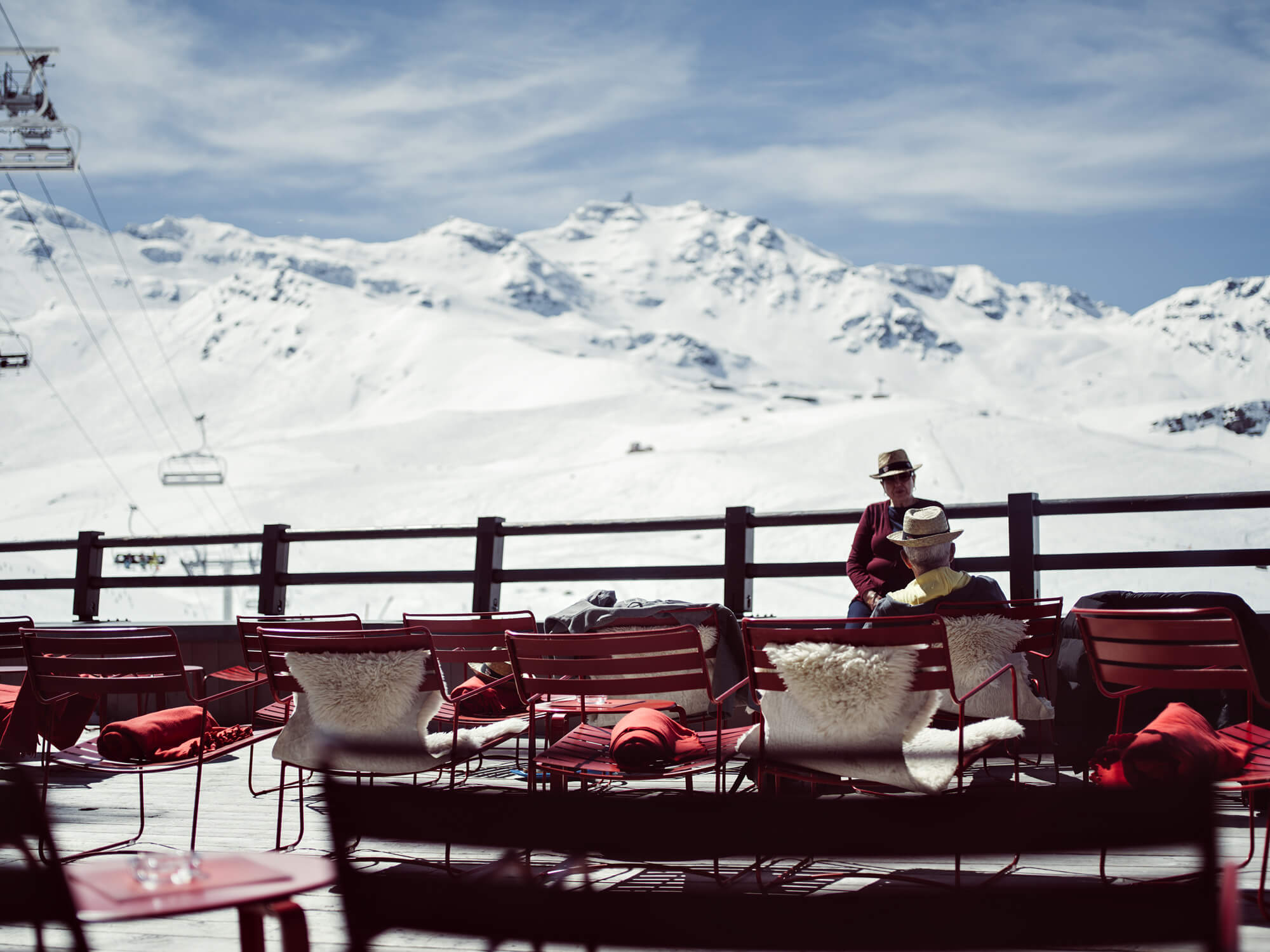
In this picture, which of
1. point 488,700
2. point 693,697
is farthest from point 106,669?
point 693,697

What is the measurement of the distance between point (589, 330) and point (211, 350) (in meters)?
66.5

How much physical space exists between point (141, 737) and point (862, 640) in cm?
249

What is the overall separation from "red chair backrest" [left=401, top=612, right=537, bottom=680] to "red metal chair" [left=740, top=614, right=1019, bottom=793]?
5.18 ft

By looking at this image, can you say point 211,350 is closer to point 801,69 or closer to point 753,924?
point 801,69

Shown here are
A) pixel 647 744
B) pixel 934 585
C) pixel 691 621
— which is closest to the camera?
pixel 647 744

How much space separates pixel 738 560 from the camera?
6.23 meters

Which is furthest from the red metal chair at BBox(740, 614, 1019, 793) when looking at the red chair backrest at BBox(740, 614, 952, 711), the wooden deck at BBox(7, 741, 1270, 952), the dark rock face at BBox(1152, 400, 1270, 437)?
the dark rock face at BBox(1152, 400, 1270, 437)

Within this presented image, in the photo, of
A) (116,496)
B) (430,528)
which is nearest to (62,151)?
(430,528)

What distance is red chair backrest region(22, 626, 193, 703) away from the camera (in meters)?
3.81

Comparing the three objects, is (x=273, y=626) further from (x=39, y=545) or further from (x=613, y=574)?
(x=39, y=545)

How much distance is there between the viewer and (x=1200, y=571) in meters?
28.8

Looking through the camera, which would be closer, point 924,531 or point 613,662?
point 613,662

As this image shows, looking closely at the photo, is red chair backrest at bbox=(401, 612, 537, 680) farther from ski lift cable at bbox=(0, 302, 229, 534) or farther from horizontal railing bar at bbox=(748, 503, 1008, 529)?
ski lift cable at bbox=(0, 302, 229, 534)

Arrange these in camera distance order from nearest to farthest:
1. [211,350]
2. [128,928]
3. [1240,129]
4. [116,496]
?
[128,928]
[116,496]
[1240,129]
[211,350]
